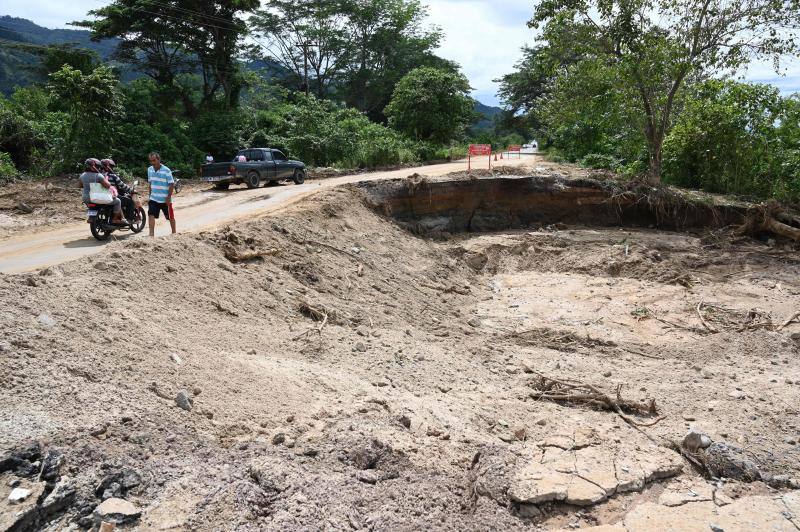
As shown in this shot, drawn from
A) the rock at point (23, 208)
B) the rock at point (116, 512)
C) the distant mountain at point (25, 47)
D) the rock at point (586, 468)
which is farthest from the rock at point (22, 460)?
the distant mountain at point (25, 47)

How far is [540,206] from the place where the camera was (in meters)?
18.2

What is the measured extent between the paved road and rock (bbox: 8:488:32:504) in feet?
17.9

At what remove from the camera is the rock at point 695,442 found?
18.0ft

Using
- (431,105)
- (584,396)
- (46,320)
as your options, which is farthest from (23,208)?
(431,105)

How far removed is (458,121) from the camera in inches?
1260

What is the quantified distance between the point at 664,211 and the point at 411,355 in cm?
1299

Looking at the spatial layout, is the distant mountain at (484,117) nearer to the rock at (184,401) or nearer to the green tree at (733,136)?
the green tree at (733,136)

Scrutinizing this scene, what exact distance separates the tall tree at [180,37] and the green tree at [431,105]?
30.0 ft

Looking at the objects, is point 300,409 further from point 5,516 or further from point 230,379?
point 5,516

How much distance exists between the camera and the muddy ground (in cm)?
383

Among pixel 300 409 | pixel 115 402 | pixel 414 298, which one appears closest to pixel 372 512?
pixel 300 409

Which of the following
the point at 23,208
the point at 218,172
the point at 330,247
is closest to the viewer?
the point at 330,247

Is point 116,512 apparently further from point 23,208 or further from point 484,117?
point 484,117

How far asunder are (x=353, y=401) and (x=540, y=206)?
545 inches
